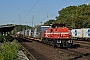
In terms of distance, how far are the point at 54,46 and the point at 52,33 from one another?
1.71m

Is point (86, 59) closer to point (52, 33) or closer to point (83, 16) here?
point (52, 33)

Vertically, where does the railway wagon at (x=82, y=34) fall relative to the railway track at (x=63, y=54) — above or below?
above

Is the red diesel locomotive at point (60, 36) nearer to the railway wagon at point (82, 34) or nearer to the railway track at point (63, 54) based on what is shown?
the railway track at point (63, 54)

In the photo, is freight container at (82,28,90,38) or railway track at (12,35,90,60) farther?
freight container at (82,28,90,38)

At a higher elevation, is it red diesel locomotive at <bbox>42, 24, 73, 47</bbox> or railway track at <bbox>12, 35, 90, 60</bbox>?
red diesel locomotive at <bbox>42, 24, 73, 47</bbox>

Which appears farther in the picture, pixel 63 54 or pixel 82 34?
pixel 82 34

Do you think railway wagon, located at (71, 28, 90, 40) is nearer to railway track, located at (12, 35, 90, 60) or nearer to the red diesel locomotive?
the red diesel locomotive

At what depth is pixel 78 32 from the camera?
52594mm

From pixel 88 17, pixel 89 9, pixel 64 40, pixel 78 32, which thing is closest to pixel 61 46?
pixel 64 40

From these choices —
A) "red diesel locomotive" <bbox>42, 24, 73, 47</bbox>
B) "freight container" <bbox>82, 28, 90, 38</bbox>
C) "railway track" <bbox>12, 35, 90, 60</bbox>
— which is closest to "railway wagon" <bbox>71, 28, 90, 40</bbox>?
"freight container" <bbox>82, 28, 90, 38</bbox>

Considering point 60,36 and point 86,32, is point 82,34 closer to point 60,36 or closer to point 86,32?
point 86,32

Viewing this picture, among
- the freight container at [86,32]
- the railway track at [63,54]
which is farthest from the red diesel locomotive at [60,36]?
the freight container at [86,32]

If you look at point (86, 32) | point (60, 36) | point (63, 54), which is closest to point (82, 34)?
point (86, 32)

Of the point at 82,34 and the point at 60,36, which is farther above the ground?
the point at 82,34
